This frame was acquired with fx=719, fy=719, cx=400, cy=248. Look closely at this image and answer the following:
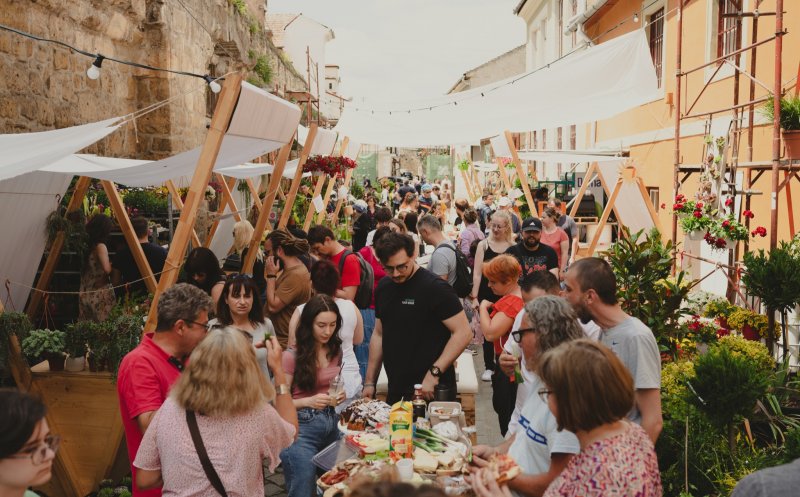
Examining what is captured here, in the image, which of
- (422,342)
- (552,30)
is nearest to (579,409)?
(422,342)

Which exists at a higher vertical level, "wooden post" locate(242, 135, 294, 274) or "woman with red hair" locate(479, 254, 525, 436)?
"wooden post" locate(242, 135, 294, 274)

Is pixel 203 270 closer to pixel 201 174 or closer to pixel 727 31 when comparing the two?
pixel 201 174

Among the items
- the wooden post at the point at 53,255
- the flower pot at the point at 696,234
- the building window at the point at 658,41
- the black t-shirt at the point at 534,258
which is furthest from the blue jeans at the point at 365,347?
the building window at the point at 658,41

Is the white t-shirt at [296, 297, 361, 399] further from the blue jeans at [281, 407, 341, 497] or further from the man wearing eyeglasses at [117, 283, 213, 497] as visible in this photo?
the man wearing eyeglasses at [117, 283, 213, 497]

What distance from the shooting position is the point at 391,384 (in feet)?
14.9

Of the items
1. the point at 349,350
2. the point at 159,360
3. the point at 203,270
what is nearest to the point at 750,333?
the point at 349,350

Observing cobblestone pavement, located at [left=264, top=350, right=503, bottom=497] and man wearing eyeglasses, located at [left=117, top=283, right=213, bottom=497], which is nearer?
man wearing eyeglasses, located at [left=117, top=283, right=213, bottom=497]

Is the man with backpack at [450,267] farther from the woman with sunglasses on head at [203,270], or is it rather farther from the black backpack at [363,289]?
the woman with sunglasses on head at [203,270]

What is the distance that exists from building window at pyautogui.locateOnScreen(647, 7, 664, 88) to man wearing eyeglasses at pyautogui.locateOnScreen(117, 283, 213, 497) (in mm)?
12037

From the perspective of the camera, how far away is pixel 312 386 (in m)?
4.07

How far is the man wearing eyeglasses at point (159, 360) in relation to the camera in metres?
3.13

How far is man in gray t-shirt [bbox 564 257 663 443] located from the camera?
10.4ft

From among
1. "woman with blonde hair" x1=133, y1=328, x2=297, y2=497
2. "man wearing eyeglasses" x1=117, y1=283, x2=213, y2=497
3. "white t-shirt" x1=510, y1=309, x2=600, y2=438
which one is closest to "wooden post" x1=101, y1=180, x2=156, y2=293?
"man wearing eyeglasses" x1=117, y1=283, x2=213, y2=497

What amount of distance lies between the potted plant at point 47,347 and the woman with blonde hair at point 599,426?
3.88 meters
